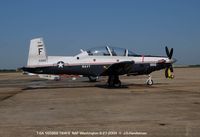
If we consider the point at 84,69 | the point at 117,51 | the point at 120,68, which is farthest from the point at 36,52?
the point at 120,68

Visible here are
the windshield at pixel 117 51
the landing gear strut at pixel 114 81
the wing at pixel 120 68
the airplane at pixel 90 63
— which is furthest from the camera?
the landing gear strut at pixel 114 81

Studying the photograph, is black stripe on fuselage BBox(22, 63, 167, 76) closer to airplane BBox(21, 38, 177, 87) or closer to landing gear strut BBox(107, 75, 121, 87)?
airplane BBox(21, 38, 177, 87)

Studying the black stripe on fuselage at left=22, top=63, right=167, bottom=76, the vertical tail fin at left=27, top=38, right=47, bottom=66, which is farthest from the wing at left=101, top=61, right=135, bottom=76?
the vertical tail fin at left=27, top=38, right=47, bottom=66

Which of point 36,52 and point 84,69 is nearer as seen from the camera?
point 36,52

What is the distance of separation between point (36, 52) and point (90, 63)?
3587 millimetres

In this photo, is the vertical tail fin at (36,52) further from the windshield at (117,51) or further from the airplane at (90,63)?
the windshield at (117,51)

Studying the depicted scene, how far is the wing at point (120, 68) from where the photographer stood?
2023cm

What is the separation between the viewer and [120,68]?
20.9m

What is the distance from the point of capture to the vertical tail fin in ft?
68.2

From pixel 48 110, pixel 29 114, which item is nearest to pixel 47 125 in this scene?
pixel 29 114

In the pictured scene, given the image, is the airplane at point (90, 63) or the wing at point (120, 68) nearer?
the wing at point (120, 68)

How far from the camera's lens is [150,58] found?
2223cm

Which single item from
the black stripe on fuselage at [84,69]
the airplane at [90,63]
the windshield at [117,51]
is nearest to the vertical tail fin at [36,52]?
the airplane at [90,63]

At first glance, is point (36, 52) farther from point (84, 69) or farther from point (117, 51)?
point (117, 51)
